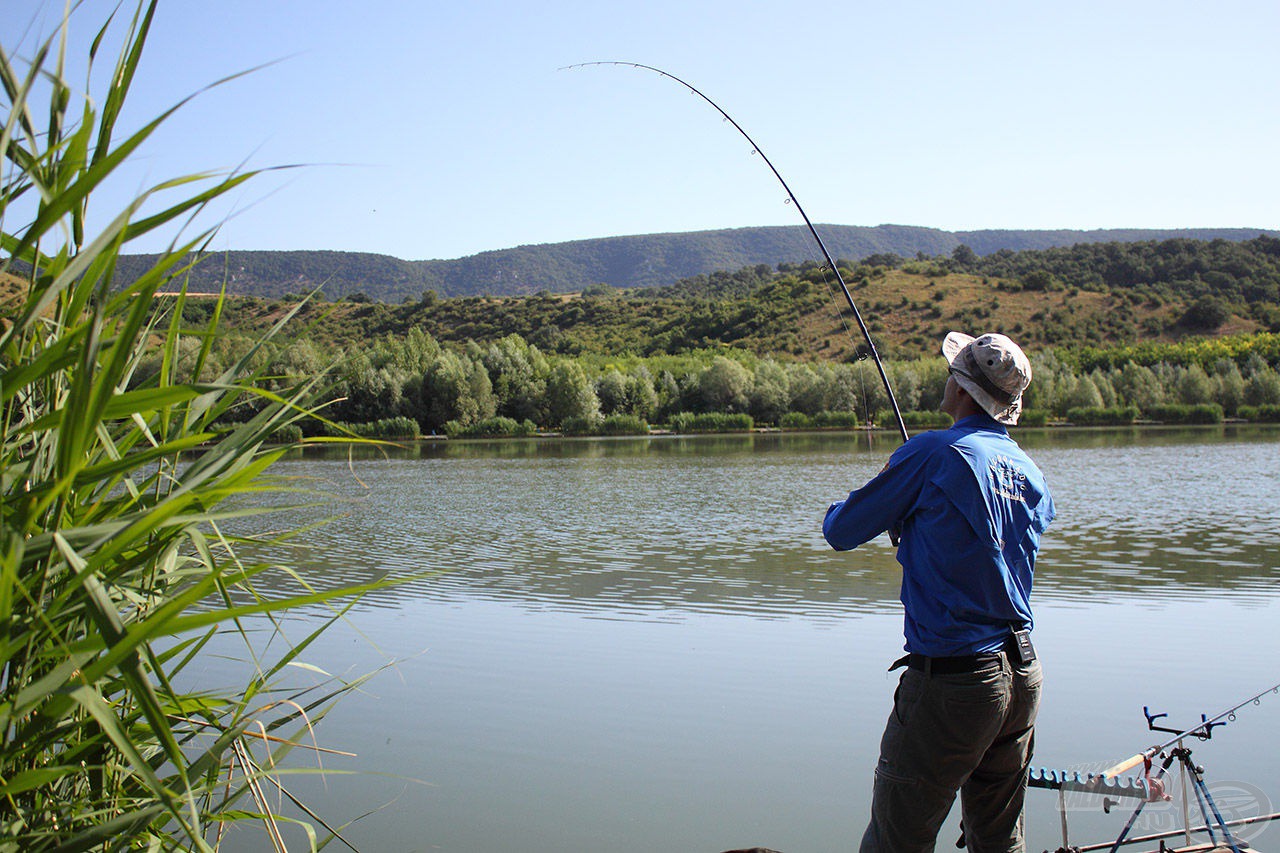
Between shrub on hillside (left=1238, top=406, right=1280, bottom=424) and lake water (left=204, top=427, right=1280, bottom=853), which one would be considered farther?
shrub on hillside (left=1238, top=406, right=1280, bottom=424)

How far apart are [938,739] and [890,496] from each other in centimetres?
63

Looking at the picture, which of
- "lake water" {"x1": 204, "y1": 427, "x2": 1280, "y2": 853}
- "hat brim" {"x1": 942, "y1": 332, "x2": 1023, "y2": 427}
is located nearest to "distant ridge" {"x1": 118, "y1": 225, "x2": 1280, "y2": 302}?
"lake water" {"x1": 204, "y1": 427, "x2": 1280, "y2": 853}

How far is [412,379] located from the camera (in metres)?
53.9

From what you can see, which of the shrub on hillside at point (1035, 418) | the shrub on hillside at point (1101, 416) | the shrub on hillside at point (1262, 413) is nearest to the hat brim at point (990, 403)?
the shrub on hillside at point (1035, 418)

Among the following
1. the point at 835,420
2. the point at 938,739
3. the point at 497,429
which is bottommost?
the point at 497,429

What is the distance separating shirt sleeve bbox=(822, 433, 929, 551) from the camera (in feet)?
9.16

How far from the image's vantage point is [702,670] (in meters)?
6.71

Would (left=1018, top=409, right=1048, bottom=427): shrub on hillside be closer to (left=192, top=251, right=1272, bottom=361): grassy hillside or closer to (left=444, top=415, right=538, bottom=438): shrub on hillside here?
(left=192, top=251, right=1272, bottom=361): grassy hillside

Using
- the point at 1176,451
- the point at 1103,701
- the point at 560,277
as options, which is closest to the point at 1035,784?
the point at 1103,701

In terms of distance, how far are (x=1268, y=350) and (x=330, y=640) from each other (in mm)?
59623

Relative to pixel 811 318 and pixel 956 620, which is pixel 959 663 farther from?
pixel 811 318

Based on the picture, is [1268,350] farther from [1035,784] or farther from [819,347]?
[1035,784]

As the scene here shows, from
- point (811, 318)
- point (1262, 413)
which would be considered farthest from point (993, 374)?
point (811, 318)

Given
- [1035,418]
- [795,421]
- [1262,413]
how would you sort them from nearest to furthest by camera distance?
[1035,418] → [1262,413] → [795,421]
